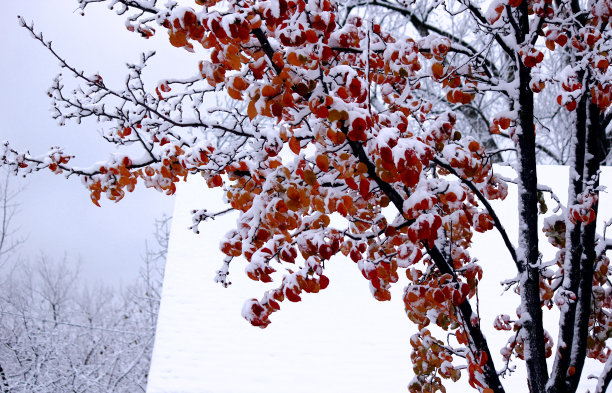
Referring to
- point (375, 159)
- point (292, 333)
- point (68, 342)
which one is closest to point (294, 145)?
point (375, 159)

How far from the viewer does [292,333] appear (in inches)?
232

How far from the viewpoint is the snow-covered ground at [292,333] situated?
215 inches

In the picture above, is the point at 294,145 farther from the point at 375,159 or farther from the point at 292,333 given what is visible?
the point at 292,333

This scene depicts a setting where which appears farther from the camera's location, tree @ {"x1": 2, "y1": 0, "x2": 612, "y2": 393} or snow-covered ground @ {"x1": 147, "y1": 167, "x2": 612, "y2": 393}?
snow-covered ground @ {"x1": 147, "y1": 167, "x2": 612, "y2": 393}

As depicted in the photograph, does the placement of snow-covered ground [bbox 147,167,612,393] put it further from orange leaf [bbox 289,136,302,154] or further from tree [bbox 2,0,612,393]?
orange leaf [bbox 289,136,302,154]

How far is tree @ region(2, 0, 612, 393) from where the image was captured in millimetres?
1873

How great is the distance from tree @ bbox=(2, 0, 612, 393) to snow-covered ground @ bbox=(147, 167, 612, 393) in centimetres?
262

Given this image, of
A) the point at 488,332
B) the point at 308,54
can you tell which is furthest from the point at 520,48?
the point at 488,332

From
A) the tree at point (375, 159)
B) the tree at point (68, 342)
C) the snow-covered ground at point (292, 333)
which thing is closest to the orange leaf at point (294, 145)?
the tree at point (375, 159)

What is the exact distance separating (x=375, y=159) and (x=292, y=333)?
14.1 ft

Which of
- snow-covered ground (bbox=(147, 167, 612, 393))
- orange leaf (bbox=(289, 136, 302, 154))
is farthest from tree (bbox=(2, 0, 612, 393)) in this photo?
snow-covered ground (bbox=(147, 167, 612, 393))

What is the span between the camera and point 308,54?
1860 mm

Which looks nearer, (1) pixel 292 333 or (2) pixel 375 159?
(2) pixel 375 159

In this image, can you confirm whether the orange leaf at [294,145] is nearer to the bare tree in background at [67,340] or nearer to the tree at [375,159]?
the tree at [375,159]
